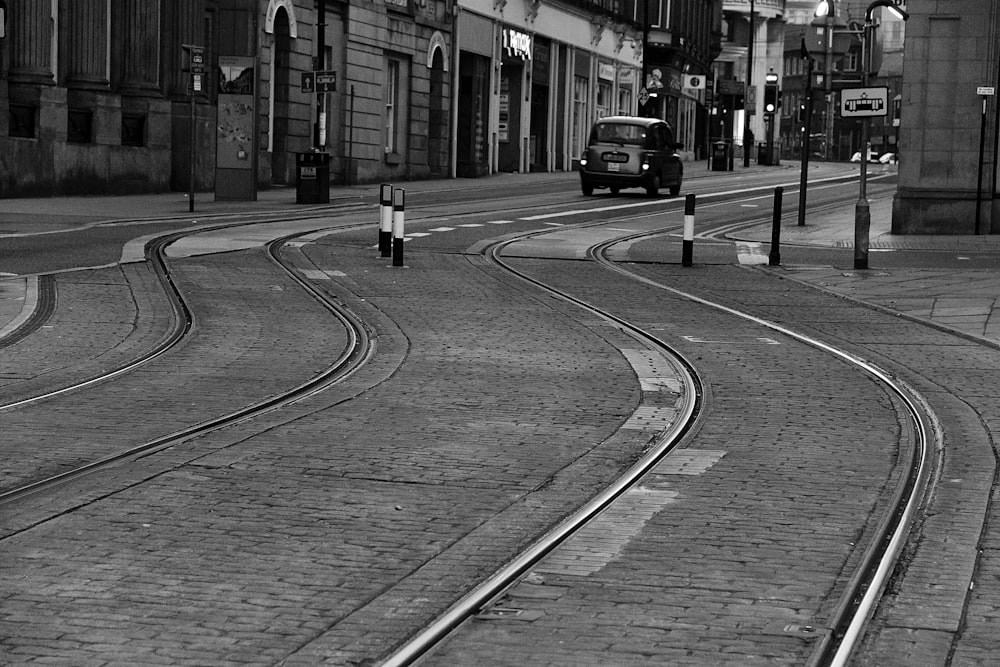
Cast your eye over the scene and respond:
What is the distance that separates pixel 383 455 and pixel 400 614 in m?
2.72

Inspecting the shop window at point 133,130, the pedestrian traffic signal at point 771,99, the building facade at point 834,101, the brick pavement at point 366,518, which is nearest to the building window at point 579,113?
the pedestrian traffic signal at point 771,99

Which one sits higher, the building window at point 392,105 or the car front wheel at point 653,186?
the building window at point 392,105

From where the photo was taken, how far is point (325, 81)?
33.1 meters

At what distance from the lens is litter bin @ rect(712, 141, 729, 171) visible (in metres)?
66.2

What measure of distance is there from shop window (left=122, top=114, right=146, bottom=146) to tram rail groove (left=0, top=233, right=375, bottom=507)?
1778 cm

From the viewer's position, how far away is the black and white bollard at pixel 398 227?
18.2 m

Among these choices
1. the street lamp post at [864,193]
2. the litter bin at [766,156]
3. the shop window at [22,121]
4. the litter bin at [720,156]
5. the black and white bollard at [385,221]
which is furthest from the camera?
the litter bin at [766,156]

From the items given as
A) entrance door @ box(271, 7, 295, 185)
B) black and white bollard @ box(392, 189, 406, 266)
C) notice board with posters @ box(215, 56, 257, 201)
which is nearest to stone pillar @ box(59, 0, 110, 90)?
notice board with posters @ box(215, 56, 257, 201)

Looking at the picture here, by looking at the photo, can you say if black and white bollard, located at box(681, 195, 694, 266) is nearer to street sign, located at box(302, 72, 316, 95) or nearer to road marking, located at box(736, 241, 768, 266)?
road marking, located at box(736, 241, 768, 266)

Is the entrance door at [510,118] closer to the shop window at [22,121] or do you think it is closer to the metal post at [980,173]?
the shop window at [22,121]

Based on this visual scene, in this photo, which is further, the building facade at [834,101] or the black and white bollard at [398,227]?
the building facade at [834,101]

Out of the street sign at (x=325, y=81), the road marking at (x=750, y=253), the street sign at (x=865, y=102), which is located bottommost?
the road marking at (x=750, y=253)

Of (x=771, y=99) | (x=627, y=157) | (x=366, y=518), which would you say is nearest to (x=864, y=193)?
(x=366, y=518)

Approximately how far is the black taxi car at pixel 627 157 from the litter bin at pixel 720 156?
85.1 ft
